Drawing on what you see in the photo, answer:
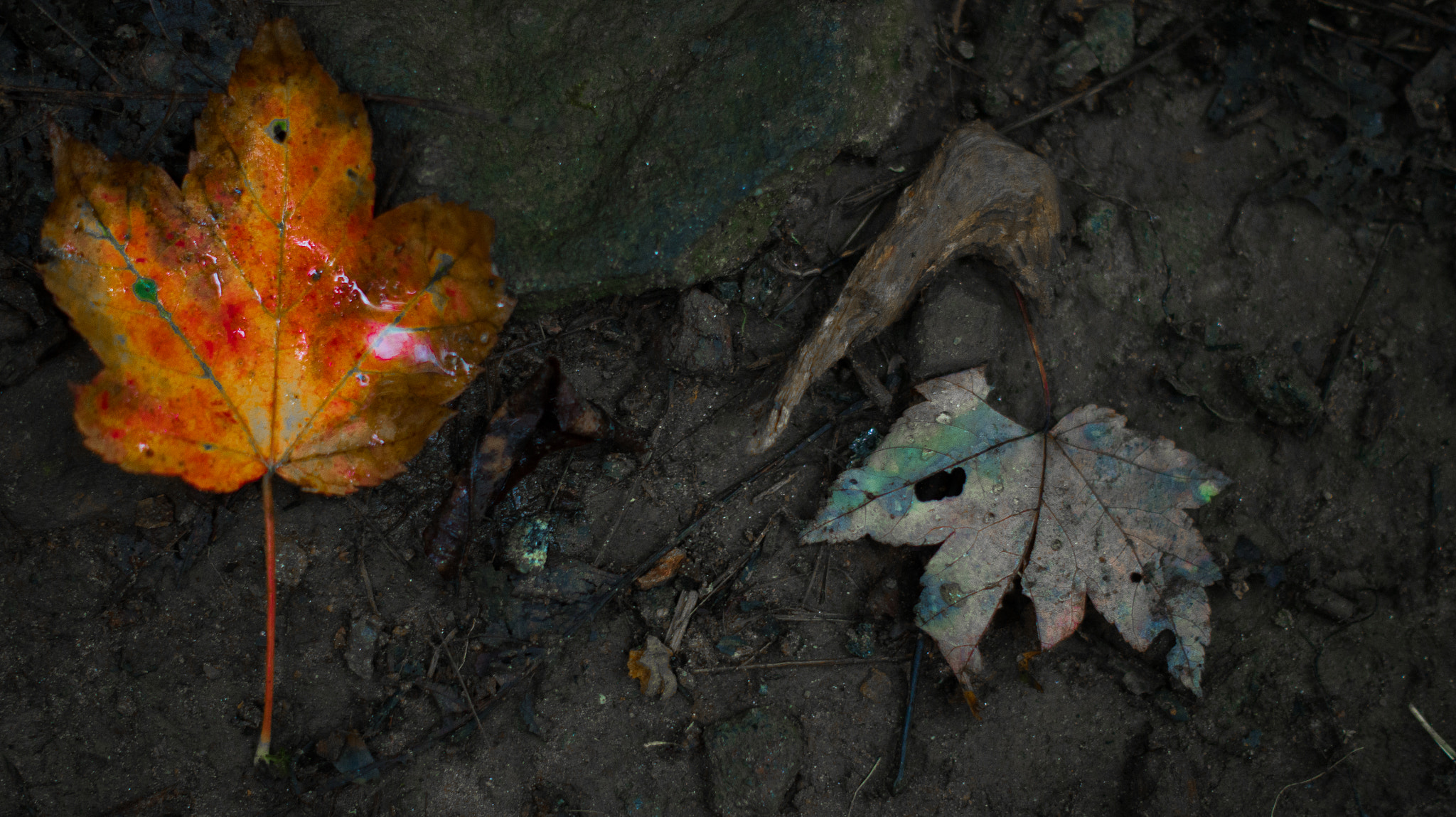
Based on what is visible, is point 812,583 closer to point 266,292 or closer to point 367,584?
point 367,584

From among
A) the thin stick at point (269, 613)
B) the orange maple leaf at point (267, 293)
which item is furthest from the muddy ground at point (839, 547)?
the orange maple leaf at point (267, 293)

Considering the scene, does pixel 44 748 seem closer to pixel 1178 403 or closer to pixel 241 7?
pixel 241 7

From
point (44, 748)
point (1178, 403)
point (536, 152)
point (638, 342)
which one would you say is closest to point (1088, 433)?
point (1178, 403)

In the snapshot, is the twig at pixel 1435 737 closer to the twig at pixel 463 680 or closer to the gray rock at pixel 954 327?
the gray rock at pixel 954 327

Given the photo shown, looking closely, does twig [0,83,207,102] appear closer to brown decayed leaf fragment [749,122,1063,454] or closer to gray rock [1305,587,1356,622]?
brown decayed leaf fragment [749,122,1063,454]

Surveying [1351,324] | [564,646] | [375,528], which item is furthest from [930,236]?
[375,528]

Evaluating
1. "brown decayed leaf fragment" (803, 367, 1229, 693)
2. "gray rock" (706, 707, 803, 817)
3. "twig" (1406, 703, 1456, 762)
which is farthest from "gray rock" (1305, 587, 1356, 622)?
"gray rock" (706, 707, 803, 817)
